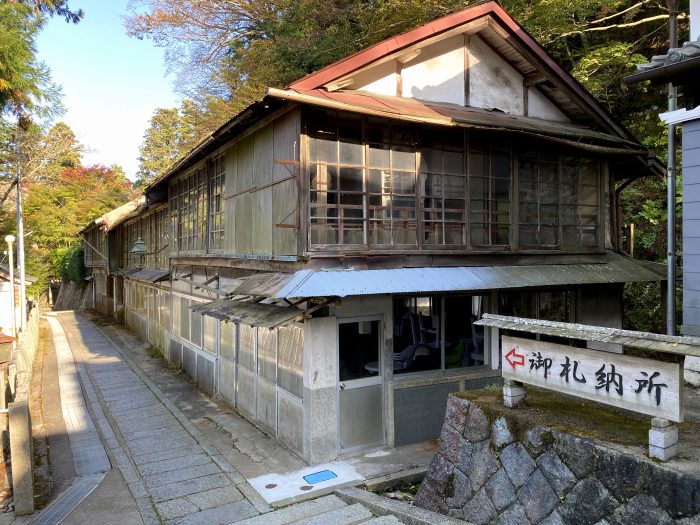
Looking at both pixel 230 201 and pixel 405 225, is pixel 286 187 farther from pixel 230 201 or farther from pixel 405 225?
pixel 230 201

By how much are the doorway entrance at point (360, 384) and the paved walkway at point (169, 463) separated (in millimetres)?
548

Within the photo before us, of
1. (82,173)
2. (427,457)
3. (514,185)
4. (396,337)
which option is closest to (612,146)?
(514,185)

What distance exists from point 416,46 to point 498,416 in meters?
7.53

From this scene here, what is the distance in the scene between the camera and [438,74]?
1066 cm

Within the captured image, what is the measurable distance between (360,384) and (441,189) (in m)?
4.16

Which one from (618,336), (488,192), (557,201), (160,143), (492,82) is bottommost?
(618,336)

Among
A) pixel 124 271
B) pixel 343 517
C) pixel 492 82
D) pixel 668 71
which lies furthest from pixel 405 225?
pixel 124 271

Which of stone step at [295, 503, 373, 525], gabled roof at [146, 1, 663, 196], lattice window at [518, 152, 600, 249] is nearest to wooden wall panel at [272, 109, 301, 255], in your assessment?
gabled roof at [146, 1, 663, 196]

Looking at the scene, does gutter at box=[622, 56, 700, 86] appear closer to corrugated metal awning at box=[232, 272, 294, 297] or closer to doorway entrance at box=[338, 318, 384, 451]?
doorway entrance at box=[338, 318, 384, 451]

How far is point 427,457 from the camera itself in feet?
30.0

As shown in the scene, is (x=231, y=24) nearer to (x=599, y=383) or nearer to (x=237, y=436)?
(x=237, y=436)

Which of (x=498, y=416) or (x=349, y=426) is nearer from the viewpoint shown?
(x=498, y=416)

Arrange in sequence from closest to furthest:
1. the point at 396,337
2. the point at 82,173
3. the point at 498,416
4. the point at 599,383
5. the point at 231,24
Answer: the point at 599,383 → the point at 498,416 → the point at 396,337 → the point at 231,24 → the point at 82,173

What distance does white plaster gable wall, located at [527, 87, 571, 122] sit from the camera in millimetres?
11992
